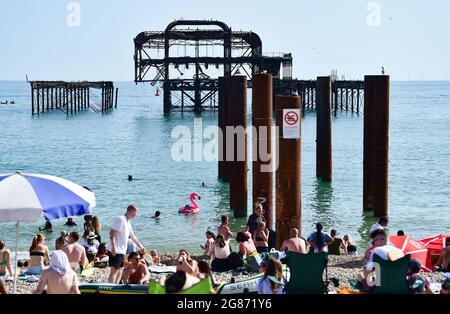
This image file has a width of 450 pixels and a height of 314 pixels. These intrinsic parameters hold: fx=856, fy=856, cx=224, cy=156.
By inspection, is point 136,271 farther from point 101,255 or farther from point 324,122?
point 324,122

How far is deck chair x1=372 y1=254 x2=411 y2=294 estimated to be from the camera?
32.4ft

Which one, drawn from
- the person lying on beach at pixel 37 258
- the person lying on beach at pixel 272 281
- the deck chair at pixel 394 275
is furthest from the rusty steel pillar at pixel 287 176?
the person lying on beach at pixel 272 281

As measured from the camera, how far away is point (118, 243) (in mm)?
11930

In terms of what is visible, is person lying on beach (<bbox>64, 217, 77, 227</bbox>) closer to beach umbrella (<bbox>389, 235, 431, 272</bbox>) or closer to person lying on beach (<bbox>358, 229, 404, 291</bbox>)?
beach umbrella (<bbox>389, 235, 431, 272</bbox>)

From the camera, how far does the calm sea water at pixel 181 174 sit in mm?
24438

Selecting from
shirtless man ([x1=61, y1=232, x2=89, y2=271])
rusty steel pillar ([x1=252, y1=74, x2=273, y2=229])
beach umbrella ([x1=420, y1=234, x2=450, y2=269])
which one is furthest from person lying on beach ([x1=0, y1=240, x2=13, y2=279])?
rusty steel pillar ([x1=252, y1=74, x2=273, y2=229])

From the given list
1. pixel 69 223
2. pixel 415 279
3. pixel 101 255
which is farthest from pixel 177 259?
pixel 69 223

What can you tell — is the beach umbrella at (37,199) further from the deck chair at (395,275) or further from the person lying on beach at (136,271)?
the deck chair at (395,275)

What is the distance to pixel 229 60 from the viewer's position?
68062mm

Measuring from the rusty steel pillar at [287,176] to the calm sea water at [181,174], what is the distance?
4706 mm

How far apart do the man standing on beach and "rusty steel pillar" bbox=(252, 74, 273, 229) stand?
22.5 ft

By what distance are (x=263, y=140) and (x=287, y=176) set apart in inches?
92.9
